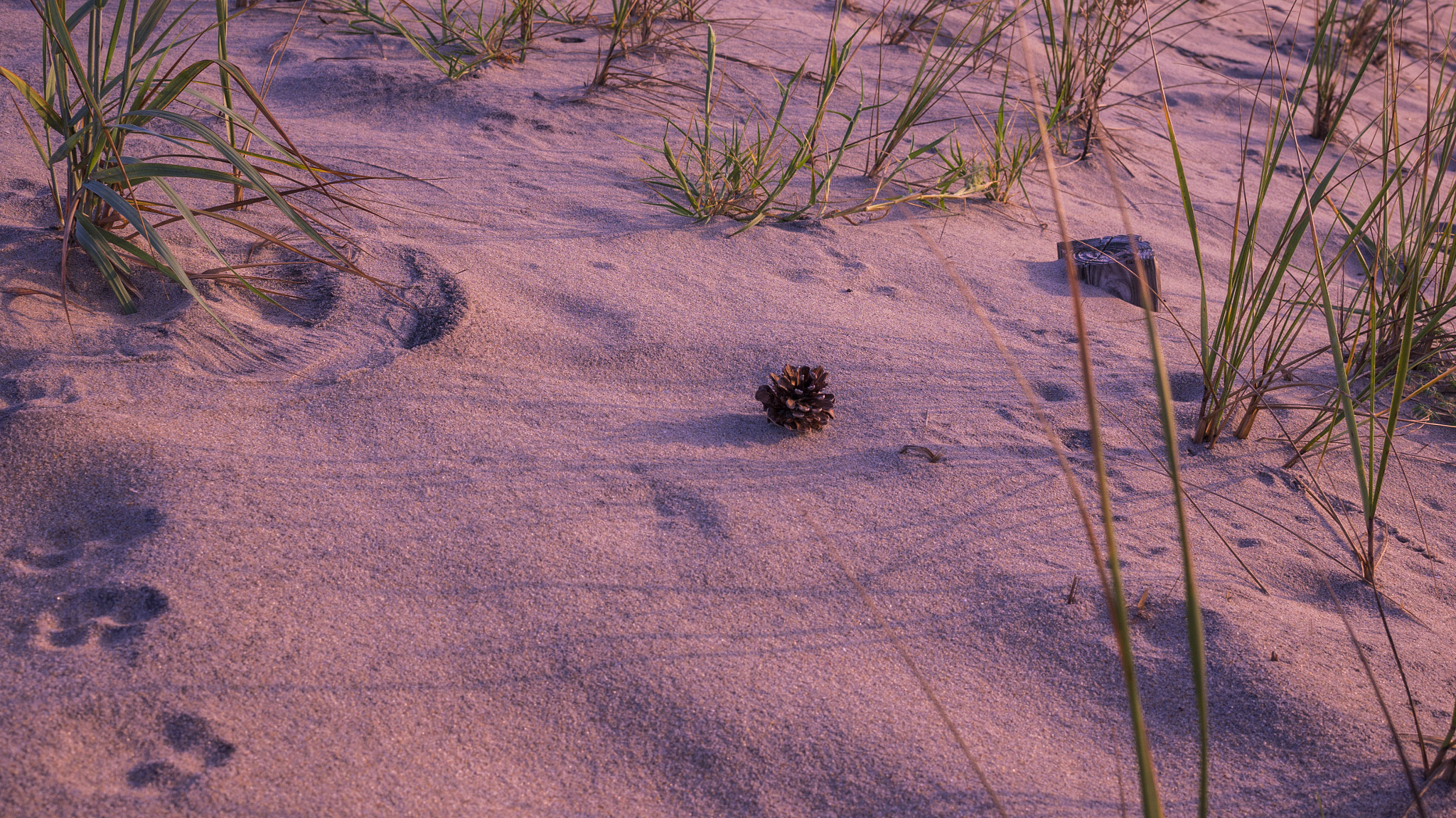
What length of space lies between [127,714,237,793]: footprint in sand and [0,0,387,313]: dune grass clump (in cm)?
60

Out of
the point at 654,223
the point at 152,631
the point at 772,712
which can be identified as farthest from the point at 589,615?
the point at 654,223

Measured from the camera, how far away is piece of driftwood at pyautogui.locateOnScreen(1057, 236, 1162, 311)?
2.28m

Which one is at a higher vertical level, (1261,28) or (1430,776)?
(1261,28)

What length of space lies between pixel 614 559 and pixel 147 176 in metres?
1.02

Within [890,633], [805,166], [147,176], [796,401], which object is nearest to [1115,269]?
[805,166]

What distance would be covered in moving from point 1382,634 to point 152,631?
168 cm

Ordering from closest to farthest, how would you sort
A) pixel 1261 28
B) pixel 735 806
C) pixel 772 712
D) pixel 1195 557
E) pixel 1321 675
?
pixel 735 806, pixel 772 712, pixel 1321 675, pixel 1195 557, pixel 1261 28

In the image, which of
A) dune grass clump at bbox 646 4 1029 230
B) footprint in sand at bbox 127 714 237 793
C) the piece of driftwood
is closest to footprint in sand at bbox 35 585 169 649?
footprint in sand at bbox 127 714 237 793

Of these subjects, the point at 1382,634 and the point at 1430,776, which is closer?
the point at 1430,776

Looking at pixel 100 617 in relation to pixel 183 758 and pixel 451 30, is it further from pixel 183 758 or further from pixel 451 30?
pixel 451 30

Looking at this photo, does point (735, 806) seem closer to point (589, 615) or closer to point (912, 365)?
point (589, 615)

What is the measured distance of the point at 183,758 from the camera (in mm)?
953

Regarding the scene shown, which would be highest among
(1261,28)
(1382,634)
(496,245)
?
(1261,28)

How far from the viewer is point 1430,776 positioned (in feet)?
3.51
